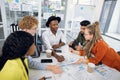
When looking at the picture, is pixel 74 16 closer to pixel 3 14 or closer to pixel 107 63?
pixel 3 14

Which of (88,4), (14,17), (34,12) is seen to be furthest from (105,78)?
(88,4)

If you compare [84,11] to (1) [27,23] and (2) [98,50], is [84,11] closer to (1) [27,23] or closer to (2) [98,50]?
(2) [98,50]

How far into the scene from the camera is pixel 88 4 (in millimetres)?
3553

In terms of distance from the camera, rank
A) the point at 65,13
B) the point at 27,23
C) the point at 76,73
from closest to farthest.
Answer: the point at 76,73 < the point at 27,23 < the point at 65,13

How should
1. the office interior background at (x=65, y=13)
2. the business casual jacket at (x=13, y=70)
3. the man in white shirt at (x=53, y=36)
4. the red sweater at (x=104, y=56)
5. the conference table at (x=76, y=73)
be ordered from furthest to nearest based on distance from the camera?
1. the office interior background at (x=65, y=13)
2. the man in white shirt at (x=53, y=36)
3. the red sweater at (x=104, y=56)
4. the conference table at (x=76, y=73)
5. the business casual jacket at (x=13, y=70)

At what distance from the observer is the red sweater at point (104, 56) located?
55.3 inches

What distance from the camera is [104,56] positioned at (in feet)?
4.86

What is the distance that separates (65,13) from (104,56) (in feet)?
5.85

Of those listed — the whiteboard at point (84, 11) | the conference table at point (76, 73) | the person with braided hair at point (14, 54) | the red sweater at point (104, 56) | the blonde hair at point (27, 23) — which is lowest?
the conference table at point (76, 73)

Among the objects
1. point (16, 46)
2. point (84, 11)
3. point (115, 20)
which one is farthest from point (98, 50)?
point (115, 20)

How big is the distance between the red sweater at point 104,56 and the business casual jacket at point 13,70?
856 mm

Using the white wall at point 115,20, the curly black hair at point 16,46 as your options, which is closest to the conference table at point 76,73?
the curly black hair at point 16,46

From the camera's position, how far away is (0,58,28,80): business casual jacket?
0.77 meters

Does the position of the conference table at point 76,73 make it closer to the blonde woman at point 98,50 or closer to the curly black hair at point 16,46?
the blonde woman at point 98,50
